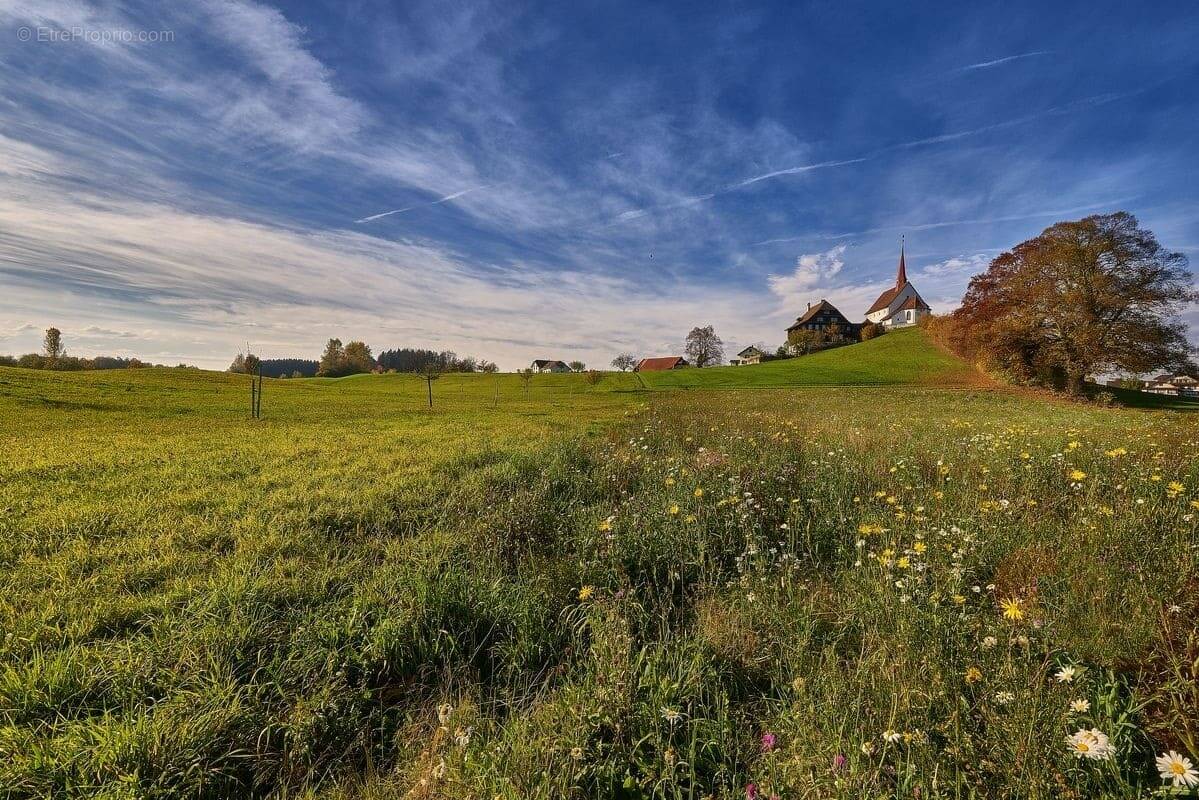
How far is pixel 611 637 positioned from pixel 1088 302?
140 feet

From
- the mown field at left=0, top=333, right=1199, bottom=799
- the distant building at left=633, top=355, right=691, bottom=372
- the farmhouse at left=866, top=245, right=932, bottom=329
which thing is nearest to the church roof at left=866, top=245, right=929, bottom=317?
the farmhouse at left=866, top=245, right=932, bottom=329

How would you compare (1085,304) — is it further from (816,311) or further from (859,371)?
(816,311)

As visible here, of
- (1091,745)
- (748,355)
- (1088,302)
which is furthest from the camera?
(748,355)

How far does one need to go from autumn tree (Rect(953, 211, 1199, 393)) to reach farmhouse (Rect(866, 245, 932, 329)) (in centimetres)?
8180

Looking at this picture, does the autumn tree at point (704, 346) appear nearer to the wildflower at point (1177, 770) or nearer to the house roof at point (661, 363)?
the house roof at point (661, 363)

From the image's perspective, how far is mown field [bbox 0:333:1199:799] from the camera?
229cm

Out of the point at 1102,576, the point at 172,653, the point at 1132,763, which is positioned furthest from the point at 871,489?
the point at 172,653

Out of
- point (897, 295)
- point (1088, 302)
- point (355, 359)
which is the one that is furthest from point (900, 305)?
point (355, 359)

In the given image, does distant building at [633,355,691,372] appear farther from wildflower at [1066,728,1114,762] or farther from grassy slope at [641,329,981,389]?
wildflower at [1066,728,1114,762]

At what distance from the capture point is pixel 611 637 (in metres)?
3.22

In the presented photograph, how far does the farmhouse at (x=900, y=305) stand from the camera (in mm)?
106812

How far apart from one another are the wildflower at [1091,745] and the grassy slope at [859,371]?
52.6m

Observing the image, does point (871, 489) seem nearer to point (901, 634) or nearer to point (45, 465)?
point (901, 634)

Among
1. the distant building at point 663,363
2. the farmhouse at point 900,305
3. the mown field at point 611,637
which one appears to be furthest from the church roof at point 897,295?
the mown field at point 611,637
